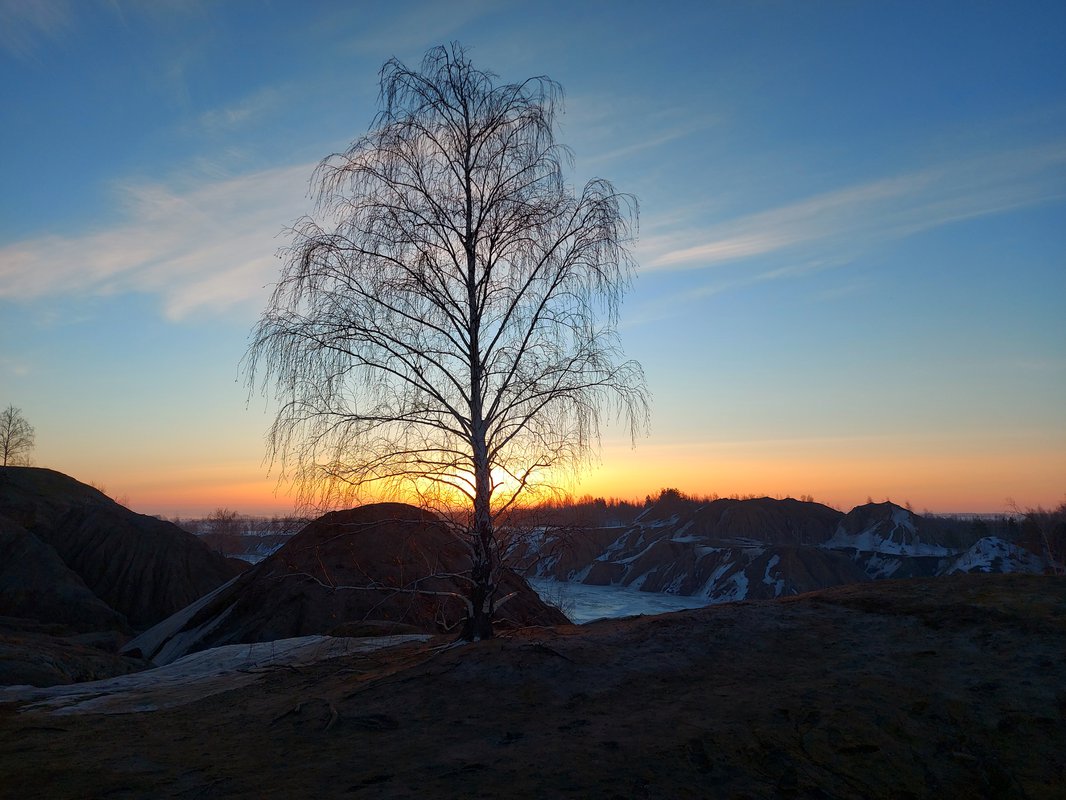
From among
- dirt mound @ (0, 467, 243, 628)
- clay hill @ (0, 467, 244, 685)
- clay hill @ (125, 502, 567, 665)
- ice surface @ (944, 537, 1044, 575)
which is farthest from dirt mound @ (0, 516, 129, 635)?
ice surface @ (944, 537, 1044, 575)

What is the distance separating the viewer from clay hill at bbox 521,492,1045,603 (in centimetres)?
6794

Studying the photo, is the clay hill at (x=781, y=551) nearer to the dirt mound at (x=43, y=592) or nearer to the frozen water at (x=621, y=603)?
the frozen water at (x=621, y=603)

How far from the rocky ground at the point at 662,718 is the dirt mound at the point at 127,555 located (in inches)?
1480

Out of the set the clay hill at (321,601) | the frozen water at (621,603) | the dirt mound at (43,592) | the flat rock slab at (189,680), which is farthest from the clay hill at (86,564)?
the frozen water at (621,603)

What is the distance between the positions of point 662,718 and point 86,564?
4903 centimetres

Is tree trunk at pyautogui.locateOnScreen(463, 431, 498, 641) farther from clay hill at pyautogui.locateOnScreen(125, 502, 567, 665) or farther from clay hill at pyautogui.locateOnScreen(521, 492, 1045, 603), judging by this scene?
clay hill at pyautogui.locateOnScreen(521, 492, 1045, 603)

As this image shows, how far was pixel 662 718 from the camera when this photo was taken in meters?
6.09

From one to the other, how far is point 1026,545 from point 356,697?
2260 inches

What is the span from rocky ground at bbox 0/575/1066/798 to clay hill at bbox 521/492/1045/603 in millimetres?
44324

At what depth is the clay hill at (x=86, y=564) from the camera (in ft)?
115

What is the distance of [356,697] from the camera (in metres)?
7.96

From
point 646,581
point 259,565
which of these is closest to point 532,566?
point 259,565

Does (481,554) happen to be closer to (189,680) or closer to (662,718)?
(662,718)

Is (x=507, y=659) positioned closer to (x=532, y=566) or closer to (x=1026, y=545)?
(x=532, y=566)
